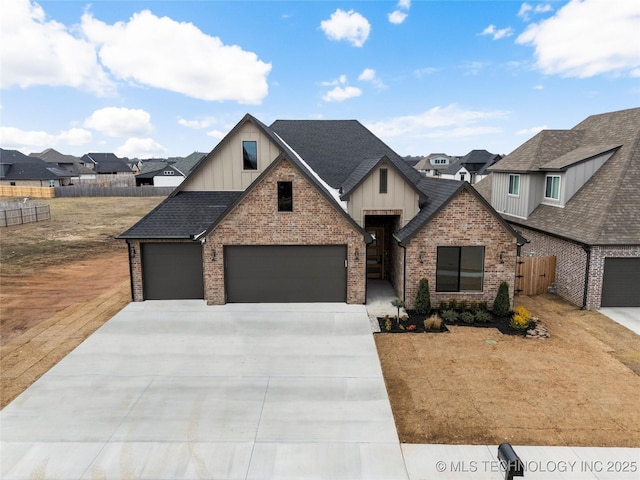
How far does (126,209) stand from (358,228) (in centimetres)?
4312

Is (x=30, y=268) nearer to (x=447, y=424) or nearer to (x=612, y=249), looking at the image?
(x=447, y=424)

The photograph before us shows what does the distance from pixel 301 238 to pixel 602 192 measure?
1267 centimetres

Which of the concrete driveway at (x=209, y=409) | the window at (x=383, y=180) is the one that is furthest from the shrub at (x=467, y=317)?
the window at (x=383, y=180)

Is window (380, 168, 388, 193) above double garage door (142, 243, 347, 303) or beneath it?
above

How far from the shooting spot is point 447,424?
→ 8367 millimetres

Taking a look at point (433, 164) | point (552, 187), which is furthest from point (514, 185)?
point (433, 164)

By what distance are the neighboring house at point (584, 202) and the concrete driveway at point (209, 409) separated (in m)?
9.16

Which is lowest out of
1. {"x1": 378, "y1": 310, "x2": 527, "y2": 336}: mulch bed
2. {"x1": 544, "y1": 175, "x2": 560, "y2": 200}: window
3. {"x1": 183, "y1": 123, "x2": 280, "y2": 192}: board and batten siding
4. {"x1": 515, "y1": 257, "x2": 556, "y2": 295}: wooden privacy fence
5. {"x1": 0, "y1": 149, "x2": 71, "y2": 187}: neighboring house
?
{"x1": 378, "y1": 310, "x2": 527, "y2": 336}: mulch bed

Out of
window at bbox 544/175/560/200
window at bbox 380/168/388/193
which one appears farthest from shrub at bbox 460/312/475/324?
window at bbox 544/175/560/200

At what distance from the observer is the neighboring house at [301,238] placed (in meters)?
15.0

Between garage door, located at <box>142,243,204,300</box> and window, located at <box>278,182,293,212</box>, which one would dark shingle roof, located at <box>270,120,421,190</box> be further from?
garage door, located at <box>142,243,204,300</box>

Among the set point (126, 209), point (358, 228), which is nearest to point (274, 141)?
point (358, 228)

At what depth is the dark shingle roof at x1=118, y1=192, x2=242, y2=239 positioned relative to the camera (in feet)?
51.5

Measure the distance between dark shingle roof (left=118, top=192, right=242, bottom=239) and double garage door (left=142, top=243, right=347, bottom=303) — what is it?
1.86ft
